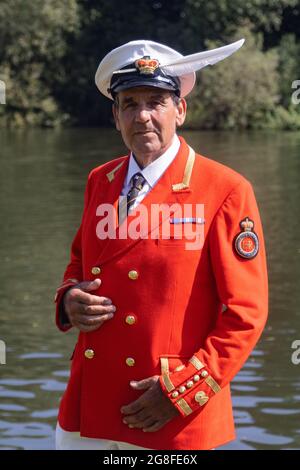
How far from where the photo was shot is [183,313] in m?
3.04

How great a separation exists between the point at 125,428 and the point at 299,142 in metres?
25.7

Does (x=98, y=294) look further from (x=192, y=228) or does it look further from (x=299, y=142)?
(x=299, y=142)

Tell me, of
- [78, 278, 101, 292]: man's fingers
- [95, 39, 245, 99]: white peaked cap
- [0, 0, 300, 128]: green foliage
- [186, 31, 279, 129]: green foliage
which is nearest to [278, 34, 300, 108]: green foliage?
[0, 0, 300, 128]: green foliage

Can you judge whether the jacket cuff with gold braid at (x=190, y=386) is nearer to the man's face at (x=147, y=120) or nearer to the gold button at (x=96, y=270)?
the gold button at (x=96, y=270)

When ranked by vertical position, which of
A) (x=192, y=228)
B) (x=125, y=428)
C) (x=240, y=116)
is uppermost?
(x=192, y=228)

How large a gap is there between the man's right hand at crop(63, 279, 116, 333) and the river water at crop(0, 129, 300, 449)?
1.34 feet

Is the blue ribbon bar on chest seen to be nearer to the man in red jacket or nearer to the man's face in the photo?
the man in red jacket

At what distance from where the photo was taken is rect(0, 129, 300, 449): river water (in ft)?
20.4

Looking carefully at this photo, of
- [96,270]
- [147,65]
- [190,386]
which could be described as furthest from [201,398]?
[147,65]

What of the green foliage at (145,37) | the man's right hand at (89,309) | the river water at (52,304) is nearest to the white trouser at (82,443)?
the man's right hand at (89,309)

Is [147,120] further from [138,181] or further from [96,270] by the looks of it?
[96,270]

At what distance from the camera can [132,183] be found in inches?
126

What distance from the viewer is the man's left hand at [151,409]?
2982 mm

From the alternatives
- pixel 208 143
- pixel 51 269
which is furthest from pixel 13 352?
pixel 208 143
